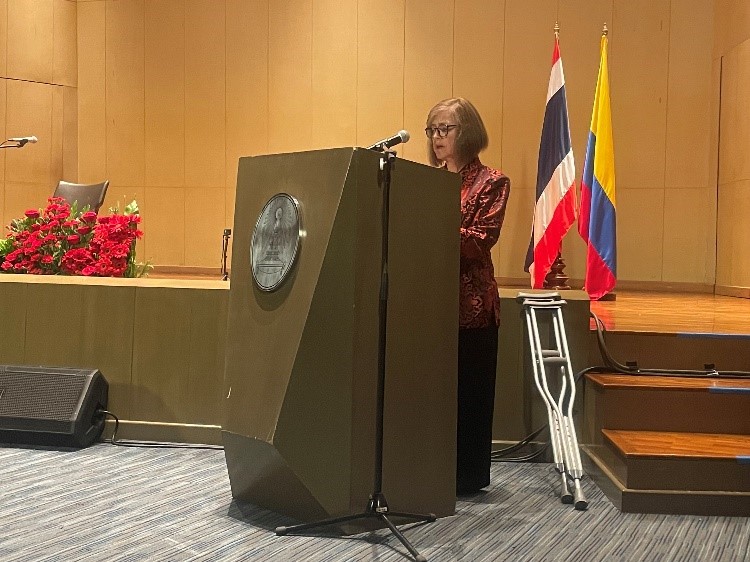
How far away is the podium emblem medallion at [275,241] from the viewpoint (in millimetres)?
2877

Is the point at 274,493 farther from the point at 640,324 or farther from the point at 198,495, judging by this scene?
the point at 640,324

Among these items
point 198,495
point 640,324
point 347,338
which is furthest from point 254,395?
point 640,324

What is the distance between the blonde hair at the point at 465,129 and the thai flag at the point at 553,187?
10.3ft

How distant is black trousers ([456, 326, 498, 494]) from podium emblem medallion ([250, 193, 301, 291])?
0.83m

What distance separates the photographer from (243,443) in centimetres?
295

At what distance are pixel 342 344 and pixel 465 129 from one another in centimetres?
102

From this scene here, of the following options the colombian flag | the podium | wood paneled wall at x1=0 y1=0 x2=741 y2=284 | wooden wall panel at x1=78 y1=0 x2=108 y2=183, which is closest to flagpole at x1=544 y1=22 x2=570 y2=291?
the colombian flag

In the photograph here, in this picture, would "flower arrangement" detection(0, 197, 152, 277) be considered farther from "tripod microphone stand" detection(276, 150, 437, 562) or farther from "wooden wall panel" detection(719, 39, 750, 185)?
"wooden wall panel" detection(719, 39, 750, 185)

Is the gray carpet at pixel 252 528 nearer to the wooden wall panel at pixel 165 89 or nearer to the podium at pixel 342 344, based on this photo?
the podium at pixel 342 344

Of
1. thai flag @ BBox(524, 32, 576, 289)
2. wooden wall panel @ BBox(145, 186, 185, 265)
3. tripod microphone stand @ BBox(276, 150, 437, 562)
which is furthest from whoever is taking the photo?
wooden wall panel @ BBox(145, 186, 185, 265)

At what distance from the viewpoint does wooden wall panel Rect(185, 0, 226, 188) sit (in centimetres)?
884

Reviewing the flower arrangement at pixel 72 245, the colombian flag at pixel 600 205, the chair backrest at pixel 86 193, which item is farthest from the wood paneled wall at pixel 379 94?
the flower arrangement at pixel 72 245

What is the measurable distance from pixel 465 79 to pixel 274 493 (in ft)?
19.1

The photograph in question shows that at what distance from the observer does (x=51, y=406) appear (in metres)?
4.08
